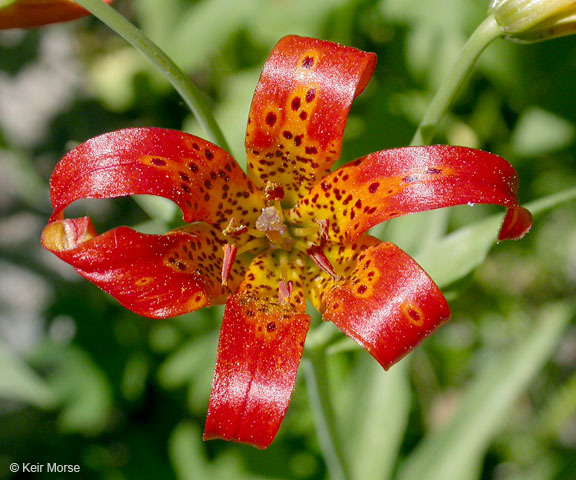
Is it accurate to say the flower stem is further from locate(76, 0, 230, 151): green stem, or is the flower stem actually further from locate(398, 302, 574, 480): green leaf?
locate(398, 302, 574, 480): green leaf

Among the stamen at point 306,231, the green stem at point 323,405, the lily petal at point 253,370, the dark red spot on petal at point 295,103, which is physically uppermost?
the dark red spot on petal at point 295,103

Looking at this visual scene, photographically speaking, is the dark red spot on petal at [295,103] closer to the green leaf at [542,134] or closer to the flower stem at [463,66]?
the flower stem at [463,66]

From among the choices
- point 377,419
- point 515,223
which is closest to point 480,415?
point 377,419

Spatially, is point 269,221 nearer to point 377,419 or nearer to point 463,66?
point 463,66

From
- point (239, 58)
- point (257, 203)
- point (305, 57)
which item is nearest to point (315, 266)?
point (257, 203)

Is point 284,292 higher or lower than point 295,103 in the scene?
lower

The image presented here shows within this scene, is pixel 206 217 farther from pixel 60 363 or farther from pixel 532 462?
pixel 532 462

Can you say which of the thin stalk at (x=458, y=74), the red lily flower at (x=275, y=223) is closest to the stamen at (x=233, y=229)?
the red lily flower at (x=275, y=223)
